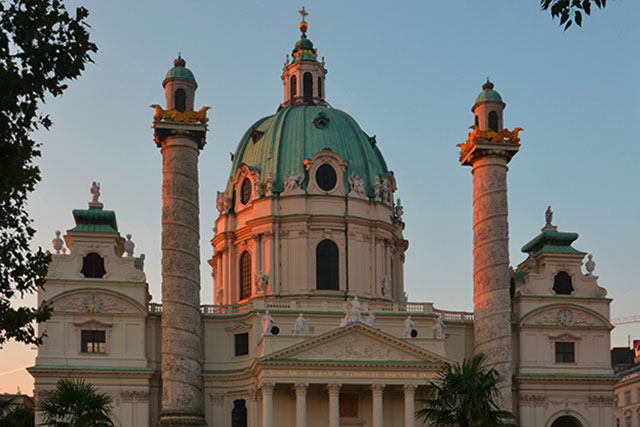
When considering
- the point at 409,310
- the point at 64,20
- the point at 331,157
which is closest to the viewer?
the point at 64,20

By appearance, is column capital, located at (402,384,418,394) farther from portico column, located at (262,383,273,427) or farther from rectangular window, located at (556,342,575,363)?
rectangular window, located at (556,342,575,363)

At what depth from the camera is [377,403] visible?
60.9 m

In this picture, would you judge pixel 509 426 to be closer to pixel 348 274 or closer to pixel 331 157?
pixel 348 274

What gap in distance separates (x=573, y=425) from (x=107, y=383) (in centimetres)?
2848

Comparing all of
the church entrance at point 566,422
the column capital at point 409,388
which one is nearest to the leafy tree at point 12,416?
the column capital at point 409,388

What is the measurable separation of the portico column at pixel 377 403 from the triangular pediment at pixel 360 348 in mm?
1472

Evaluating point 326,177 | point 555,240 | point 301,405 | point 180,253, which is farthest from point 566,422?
point 180,253

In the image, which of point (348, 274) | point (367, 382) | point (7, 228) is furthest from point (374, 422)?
point (7, 228)

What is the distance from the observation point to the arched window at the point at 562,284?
226 ft

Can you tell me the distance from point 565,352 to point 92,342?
2865cm

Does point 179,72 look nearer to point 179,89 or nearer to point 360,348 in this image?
point 179,89

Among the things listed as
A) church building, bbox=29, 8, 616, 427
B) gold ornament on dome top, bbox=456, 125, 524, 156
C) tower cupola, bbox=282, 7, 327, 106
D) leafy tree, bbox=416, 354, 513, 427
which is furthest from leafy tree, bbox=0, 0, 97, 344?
tower cupola, bbox=282, 7, 327, 106

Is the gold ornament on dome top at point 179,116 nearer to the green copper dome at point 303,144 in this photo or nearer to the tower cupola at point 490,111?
the green copper dome at point 303,144

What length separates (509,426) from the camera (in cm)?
6138
